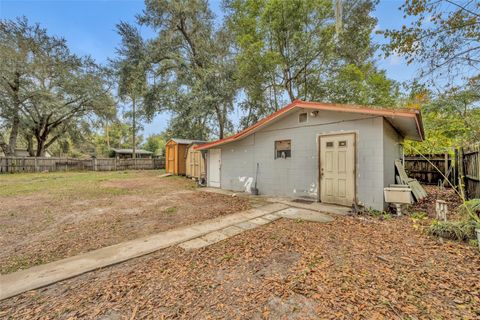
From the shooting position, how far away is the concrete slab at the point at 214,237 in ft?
12.1

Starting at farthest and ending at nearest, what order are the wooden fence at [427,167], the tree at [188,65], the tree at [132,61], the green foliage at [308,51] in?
the tree at [132,61] < the tree at [188,65] < the green foliage at [308,51] < the wooden fence at [427,167]

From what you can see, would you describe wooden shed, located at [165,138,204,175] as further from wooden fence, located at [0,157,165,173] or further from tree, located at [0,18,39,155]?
tree, located at [0,18,39,155]

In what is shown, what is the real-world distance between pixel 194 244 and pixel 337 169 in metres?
4.51

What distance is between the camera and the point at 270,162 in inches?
303

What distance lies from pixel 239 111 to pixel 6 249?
607 inches

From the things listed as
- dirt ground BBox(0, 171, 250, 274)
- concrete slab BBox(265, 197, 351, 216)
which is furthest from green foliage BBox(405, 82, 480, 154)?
dirt ground BBox(0, 171, 250, 274)

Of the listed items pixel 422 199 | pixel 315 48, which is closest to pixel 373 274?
pixel 422 199

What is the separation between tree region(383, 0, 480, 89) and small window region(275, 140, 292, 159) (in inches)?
161

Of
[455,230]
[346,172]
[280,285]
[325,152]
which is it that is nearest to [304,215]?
[346,172]

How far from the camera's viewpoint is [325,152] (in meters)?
6.23

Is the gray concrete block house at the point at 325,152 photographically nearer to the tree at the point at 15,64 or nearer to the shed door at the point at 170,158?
the shed door at the point at 170,158

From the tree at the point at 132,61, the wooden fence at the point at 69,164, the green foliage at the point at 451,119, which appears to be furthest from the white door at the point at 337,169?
the wooden fence at the point at 69,164

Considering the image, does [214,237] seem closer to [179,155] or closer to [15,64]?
[179,155]

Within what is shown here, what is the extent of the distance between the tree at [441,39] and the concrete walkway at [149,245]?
5102 millimetres
